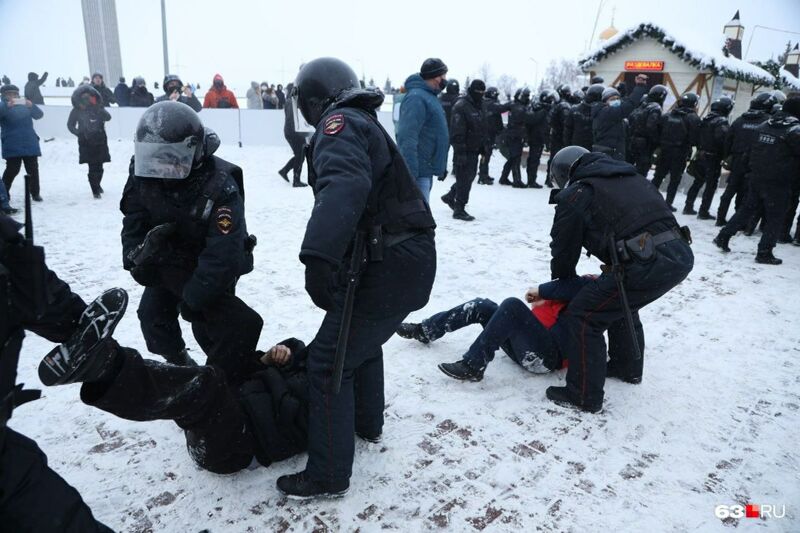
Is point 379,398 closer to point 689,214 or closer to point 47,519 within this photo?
point 47,519

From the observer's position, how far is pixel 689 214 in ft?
29.6

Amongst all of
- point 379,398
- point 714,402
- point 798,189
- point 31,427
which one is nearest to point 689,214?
point 798,189

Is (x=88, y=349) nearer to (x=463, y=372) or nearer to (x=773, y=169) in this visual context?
(x=463, y=372)

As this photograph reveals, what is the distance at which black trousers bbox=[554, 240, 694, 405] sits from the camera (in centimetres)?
296

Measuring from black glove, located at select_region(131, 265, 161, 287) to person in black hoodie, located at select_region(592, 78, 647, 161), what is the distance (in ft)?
23.8

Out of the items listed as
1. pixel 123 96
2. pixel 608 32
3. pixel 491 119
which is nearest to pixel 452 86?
pixel 491 119

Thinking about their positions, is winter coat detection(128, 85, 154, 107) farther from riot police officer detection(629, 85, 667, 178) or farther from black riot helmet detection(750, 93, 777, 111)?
black riot helmet detection(750, 93, 777, 111)

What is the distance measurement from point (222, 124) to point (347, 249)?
13.4 meters

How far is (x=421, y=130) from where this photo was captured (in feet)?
19.3

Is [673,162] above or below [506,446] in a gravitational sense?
above

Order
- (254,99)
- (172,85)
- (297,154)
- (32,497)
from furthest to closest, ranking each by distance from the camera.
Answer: (254,99), (297,154), (172,85), (32,497)

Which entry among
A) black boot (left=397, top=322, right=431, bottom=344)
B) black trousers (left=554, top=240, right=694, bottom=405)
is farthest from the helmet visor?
black trousers (left=554, top=240, right=694, bottom=405)

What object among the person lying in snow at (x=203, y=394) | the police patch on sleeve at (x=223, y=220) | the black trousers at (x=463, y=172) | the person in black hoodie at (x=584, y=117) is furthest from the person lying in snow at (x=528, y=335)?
the person in black hoodie at (x=584, y=117)

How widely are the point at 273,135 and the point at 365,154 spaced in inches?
521
